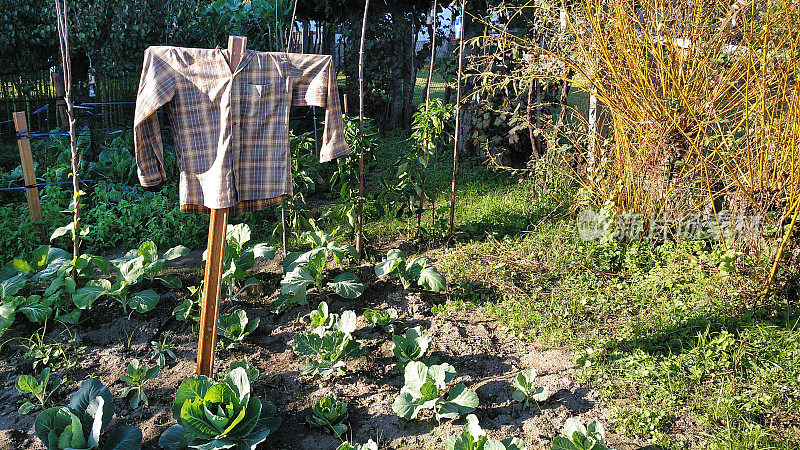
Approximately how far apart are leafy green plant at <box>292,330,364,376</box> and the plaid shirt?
3.05 ft

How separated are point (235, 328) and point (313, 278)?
27.3 inches

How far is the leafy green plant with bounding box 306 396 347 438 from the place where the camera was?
10.0ft

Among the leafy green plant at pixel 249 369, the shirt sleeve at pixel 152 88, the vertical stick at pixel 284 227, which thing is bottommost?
the leafy green plant at pixel 249 369

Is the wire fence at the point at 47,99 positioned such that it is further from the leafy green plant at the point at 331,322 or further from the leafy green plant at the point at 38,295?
the leafy green plant at the point at 331,322

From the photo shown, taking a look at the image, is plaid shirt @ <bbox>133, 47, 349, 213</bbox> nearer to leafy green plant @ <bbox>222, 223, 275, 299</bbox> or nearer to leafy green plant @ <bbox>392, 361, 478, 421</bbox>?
leafy green plant @ <bbox>222, 223, 275, 299</bbox>

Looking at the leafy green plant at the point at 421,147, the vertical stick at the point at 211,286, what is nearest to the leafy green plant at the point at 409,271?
the leafy green plant at the point at 421,147

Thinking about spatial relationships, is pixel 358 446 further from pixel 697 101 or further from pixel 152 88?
pixel 697 101

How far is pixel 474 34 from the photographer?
7789 millimetres

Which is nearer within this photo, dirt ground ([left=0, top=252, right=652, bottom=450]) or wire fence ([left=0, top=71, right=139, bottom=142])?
dirt ground ([left=0, top=252, right=652, bottom=450])

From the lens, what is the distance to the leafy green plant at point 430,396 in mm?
3066

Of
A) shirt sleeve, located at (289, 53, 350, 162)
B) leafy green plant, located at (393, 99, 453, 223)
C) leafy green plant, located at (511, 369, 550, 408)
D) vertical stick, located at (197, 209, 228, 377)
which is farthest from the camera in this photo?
leafy green plant, located at (393, 99, 453, 223)

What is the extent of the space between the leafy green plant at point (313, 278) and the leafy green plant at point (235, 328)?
0.32 metres

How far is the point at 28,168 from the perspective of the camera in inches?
193

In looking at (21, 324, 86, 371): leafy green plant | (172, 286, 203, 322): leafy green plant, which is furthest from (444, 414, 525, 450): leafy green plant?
(21, 324, 86, 371): leafy green plant
